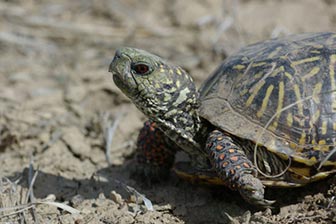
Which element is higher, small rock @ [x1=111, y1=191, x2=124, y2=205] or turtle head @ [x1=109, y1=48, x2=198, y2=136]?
turtle head @ [x1=109, y1=48, x2=198, y2=136]

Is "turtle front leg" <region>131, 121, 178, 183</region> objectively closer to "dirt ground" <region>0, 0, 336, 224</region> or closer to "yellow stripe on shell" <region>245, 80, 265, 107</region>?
"dirt ground" <region>0, 0, 336, 224</region>

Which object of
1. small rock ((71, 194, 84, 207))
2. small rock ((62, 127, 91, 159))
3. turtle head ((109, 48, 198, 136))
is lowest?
small rock ((62, 127, 91, 159))

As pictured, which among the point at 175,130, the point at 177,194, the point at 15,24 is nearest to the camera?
the point at 175,130

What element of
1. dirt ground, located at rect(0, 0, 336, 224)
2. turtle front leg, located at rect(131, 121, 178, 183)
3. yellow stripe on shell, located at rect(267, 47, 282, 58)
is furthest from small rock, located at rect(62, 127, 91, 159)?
yellow stripe on shell, located at rect(267, 47, 282, 58)

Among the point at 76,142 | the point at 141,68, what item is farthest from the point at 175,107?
the point at 76,142

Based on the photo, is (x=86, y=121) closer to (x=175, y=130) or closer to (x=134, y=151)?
(x=134, y=151)

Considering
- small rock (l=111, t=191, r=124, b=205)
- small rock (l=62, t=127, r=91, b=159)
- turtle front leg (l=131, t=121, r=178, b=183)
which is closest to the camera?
small rock (l=111, t=191, r=124, b=205)

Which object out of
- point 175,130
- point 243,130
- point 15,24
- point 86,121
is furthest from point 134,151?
point 15,24
